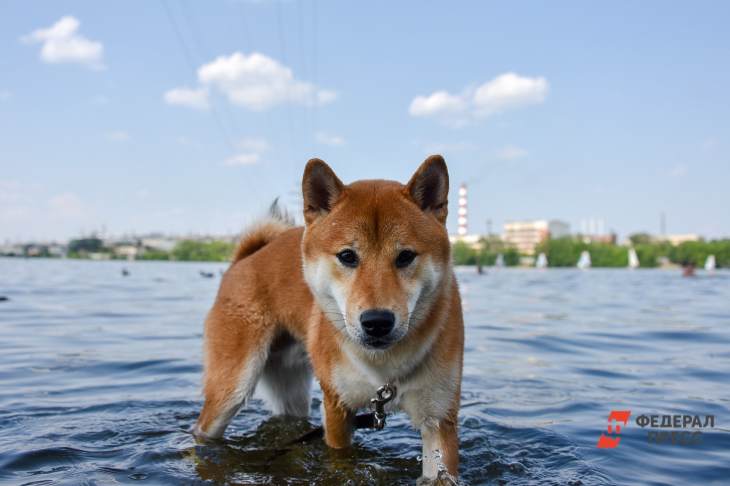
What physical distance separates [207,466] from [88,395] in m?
3.07

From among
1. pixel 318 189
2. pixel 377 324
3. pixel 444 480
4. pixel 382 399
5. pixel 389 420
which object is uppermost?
pixel 318 189

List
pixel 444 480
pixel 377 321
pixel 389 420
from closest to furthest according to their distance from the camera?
pixel 377 321, pixel 444 480, pixel 389 420

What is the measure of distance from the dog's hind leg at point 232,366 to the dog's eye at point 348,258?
178 cm

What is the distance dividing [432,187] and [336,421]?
180 cm

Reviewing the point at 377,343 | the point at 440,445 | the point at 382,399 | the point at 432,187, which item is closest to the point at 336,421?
the point at 382,399

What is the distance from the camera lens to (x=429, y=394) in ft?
14.3

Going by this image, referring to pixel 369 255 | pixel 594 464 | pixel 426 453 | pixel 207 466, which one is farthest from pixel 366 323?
pixel 594 464

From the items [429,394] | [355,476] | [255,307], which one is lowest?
[355,476]

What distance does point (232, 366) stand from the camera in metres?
5.65

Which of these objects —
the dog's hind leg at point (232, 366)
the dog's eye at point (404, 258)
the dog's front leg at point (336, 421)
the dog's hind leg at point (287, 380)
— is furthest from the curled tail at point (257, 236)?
the dog's eye at point (404, 258)

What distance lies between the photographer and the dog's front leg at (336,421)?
4.71 m

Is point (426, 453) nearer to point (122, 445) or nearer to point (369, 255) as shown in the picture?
point (369, 255)

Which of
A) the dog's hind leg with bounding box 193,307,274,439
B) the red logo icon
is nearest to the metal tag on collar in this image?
the dog's hind leg with bounding box 193,307,274,439

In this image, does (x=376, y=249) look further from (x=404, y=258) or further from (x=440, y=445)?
(x=440, y=445)
